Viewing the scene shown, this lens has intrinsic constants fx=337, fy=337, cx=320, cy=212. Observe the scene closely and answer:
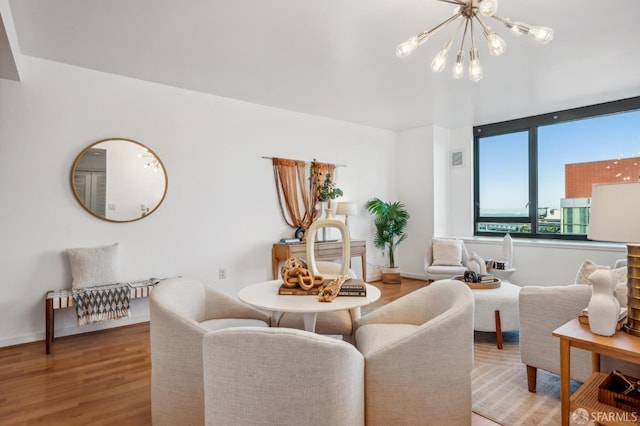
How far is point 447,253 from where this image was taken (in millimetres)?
4918

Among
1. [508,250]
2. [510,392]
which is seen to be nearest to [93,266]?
[510,392]

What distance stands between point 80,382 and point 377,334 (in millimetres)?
2125

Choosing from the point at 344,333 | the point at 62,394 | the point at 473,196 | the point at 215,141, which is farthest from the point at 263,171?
the point at 473,196

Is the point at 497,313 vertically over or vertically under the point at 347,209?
under

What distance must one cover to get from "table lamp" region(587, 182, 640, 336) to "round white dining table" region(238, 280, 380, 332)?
3.67 ft

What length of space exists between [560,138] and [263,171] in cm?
442

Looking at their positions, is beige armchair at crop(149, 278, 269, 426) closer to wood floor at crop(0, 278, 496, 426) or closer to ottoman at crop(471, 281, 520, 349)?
wood floor at crop(0, 278, 496, 426)

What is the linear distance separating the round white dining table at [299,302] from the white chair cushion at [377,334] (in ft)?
0.74

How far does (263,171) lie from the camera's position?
15.1 feet

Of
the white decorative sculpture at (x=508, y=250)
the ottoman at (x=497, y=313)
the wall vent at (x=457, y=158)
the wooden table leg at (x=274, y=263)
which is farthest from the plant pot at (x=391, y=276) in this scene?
the ottoman at (x=497, y=313)

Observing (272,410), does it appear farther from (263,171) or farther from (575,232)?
(575,232)

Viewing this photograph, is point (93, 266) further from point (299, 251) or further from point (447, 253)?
point (447, 253)

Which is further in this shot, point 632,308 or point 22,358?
point 22,358

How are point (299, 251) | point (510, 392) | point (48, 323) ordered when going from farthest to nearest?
point (299, 251) → point (48, 323) → point (510, 392)
